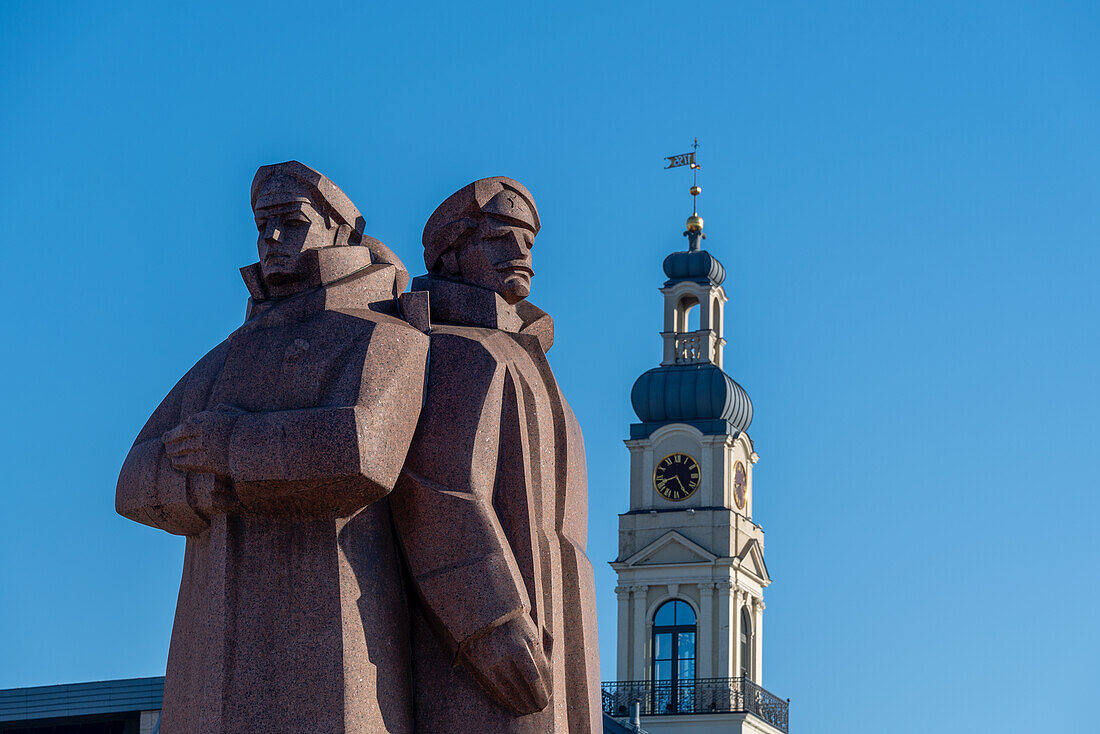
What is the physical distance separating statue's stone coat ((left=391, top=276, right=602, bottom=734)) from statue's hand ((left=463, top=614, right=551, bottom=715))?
2.1 inches

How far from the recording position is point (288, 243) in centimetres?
900

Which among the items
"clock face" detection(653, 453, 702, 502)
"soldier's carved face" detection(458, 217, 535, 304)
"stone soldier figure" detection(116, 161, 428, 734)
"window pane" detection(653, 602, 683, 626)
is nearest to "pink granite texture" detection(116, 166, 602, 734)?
"stone soldier figure" detection(116, 161, 428, 734)

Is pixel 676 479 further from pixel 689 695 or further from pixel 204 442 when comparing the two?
pixel 204 442

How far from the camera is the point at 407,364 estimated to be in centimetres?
866

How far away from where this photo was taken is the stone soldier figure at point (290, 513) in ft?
27.1

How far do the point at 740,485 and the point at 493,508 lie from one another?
71.8 metres

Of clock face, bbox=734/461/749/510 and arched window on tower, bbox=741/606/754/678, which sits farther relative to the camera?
clock face, bbox=734/461/749/510

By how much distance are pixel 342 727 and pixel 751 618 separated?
72.3 meters

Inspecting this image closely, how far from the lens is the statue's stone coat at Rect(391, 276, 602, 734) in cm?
851

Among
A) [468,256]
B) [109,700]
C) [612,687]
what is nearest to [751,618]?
[612,687]

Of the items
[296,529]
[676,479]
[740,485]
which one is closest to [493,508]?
[296,529]

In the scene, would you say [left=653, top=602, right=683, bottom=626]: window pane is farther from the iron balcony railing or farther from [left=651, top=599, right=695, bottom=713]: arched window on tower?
the iron balcony railing

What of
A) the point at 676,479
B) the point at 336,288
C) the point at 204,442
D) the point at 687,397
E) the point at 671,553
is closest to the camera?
the point at 204,442

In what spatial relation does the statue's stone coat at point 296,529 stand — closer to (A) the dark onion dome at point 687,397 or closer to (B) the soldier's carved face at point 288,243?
(B) the soldier's carved face at point 288,243
